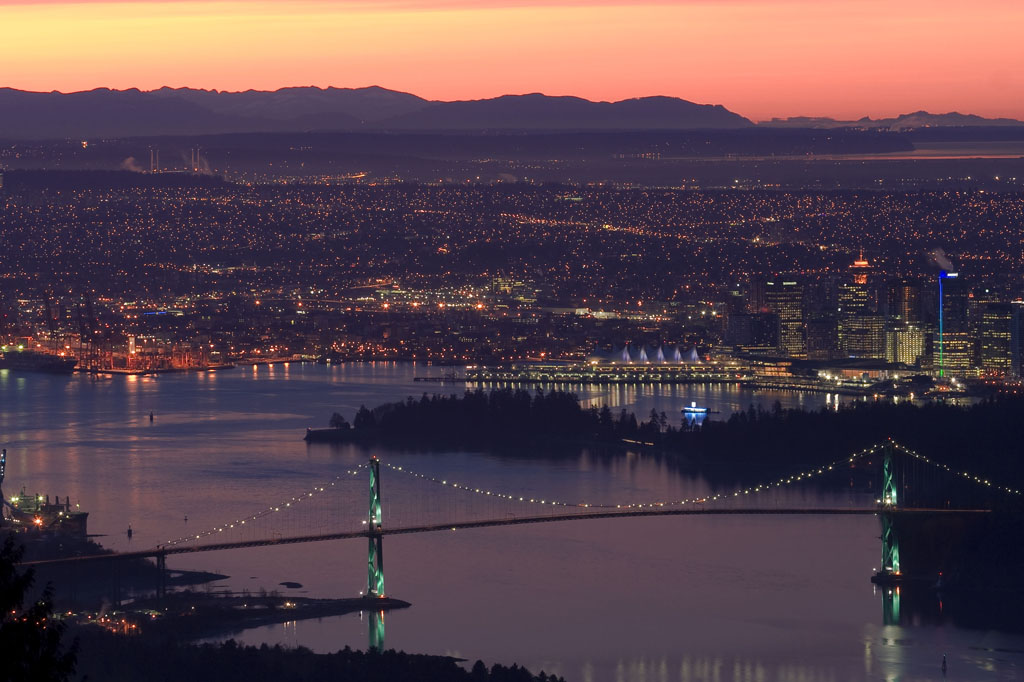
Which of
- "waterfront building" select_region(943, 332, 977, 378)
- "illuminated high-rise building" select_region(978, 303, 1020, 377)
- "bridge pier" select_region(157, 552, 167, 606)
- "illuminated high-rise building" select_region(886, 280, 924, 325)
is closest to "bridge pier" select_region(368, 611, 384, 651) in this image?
"bridge pier" select_region(157, 552, 167, 606)

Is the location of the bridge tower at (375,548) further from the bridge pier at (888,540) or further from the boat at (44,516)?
the bridge pier at (888,540)

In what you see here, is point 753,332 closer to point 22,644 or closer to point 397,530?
point 397,530

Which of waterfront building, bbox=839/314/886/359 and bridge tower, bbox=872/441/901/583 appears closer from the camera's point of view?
bridge tower, bbox=872/441/901/583

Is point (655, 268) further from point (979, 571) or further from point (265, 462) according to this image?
point (979, 571)

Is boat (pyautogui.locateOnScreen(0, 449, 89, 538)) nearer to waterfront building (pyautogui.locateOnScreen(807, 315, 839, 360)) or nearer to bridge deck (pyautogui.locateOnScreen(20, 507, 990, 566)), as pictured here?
bridge deck (pyautogui.locateOnScreen(20, 507, 990, 566))

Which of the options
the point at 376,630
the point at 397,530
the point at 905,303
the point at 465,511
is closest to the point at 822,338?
the point at 905,303

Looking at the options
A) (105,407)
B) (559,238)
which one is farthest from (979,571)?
(559,238)

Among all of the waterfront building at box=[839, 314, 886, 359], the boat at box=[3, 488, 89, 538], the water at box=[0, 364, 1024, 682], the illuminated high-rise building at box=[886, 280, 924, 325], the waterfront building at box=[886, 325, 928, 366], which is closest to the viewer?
the water at box=[0, 364, 1024, 682]

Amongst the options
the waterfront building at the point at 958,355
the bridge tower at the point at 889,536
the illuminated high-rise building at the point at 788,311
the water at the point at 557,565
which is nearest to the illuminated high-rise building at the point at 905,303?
the illuminated high-rise building at the point at 788,311
